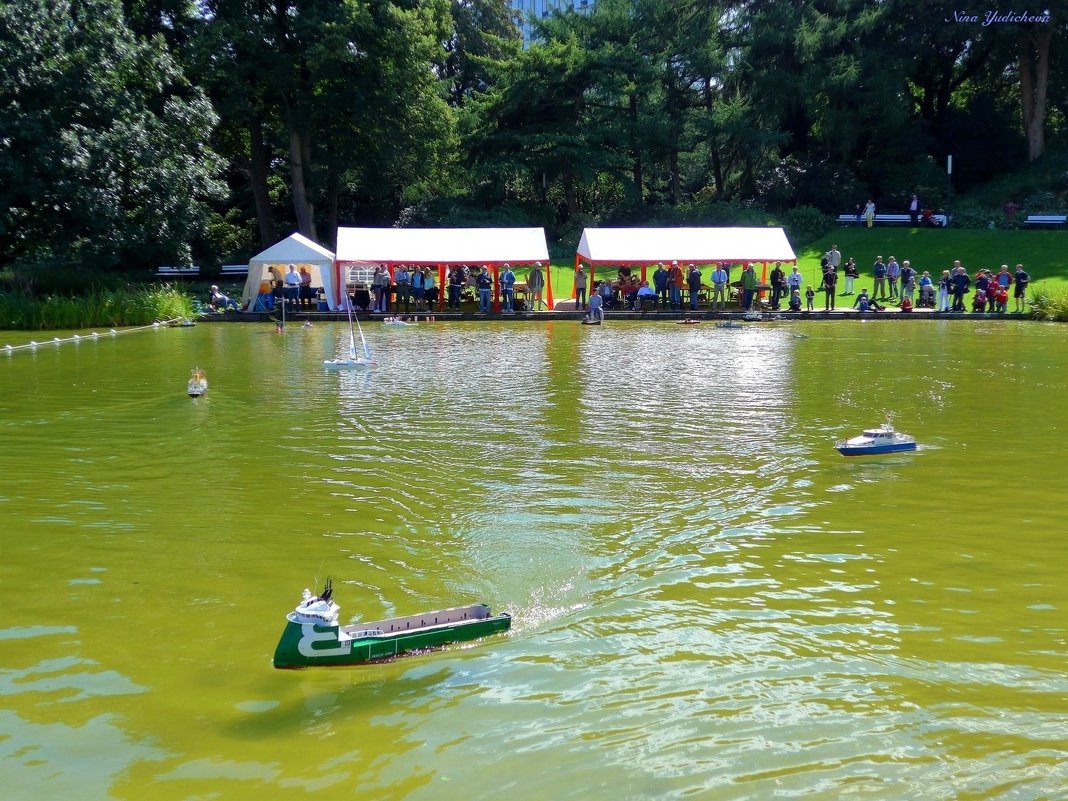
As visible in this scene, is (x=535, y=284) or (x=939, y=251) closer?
(x=535, y=284)

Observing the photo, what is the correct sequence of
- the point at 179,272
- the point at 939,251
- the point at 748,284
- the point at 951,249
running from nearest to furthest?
the point at 748,284, the point at 951,249, the point at 939,251, the point at 179,272

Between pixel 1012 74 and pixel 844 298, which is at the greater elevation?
pixel 1012 74

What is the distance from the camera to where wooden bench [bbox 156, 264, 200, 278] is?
42812 millimetres

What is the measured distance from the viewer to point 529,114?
167 ft

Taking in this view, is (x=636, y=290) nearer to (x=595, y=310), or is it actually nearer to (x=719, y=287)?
(x=719, y=287)

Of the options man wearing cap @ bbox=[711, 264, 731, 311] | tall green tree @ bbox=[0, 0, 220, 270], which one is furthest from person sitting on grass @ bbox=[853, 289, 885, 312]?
tall green tree @ bbox=[0, 0, 220, 270]

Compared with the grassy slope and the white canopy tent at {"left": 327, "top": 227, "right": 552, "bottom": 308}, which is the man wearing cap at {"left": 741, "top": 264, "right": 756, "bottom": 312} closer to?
the grassy slope

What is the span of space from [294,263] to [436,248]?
498cm

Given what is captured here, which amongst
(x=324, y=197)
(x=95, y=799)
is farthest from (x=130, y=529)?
(x=324, y=197)

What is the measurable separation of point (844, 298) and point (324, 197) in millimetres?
27254

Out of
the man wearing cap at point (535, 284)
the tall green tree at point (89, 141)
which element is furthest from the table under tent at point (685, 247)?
the tall green tree at point (89, 141)

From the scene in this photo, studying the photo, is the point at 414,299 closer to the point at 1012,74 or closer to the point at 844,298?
the point at 844,298

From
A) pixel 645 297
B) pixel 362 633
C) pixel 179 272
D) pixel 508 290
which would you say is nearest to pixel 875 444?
pixel 362 633

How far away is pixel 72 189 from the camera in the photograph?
35.4 meters
